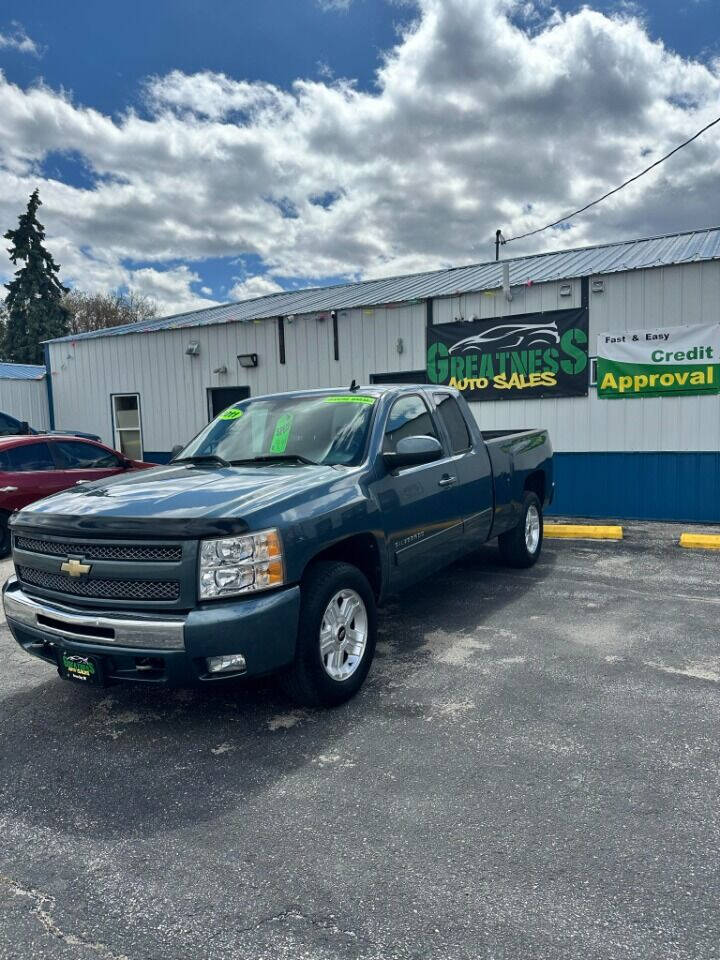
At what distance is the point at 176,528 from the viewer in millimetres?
3359

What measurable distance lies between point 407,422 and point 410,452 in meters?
0.76

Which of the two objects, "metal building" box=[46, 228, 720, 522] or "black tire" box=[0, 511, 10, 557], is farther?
→ "metal building" box=[46, 228, 720, 522]

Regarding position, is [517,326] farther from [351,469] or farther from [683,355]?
[351,469]

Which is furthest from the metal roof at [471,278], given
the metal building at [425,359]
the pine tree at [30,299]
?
the pine tree at [30,299]

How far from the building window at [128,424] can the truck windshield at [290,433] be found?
10502 mm

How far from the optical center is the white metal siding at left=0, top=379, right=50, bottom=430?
61.4 feet

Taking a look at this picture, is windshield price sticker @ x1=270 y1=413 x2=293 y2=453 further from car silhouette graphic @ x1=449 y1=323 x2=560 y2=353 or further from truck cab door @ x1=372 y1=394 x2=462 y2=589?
car silhouette graphic @ x1=449 y1=323 x2=560 y2=353

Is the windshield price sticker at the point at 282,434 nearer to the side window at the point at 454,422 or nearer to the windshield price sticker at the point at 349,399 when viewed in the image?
the windshield price sticker at the point at 349,399

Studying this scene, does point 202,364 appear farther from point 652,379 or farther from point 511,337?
point 652,379

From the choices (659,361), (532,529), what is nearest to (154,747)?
(532,529)

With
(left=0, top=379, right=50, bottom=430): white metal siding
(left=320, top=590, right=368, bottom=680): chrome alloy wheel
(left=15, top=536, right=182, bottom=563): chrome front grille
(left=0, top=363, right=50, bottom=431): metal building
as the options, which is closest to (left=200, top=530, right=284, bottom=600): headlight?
(left=15, top=536, right=182, bottom=563): chrome front grille

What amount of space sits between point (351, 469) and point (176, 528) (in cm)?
132

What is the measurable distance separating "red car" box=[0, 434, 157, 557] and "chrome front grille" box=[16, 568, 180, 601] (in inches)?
210

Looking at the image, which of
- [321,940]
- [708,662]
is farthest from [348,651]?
[708,662]
